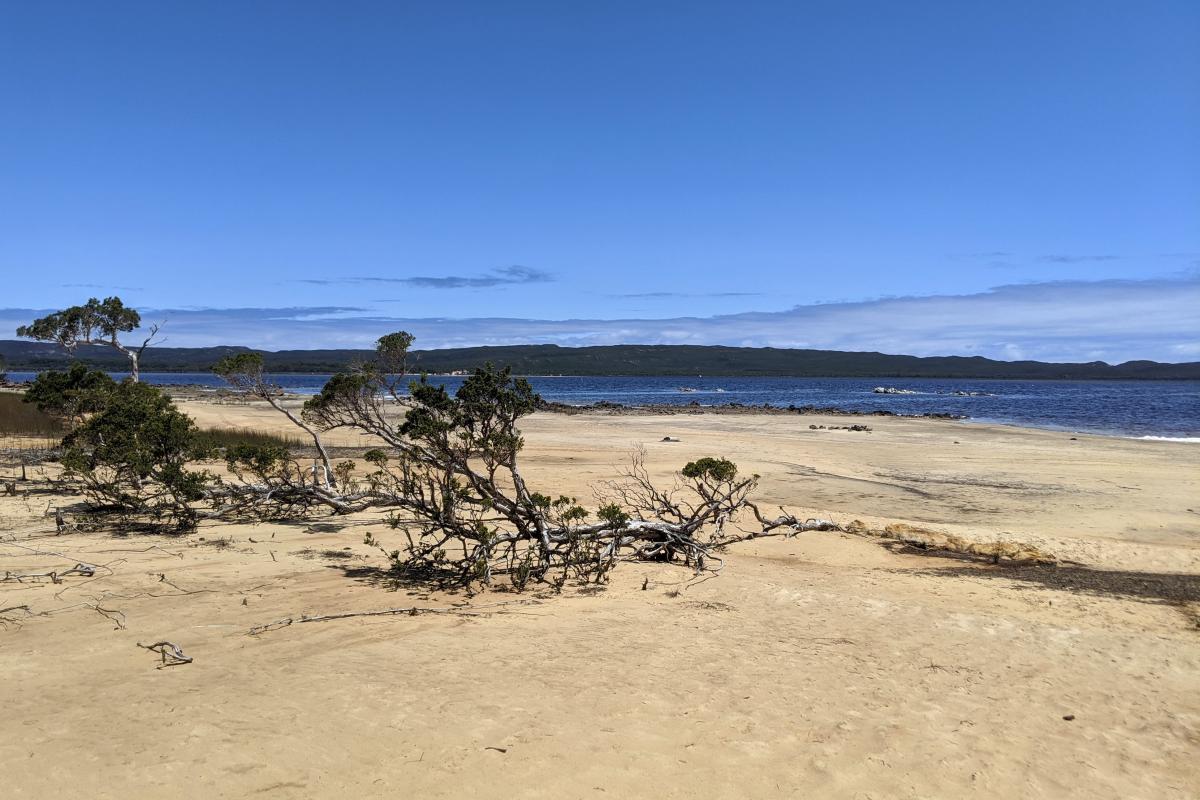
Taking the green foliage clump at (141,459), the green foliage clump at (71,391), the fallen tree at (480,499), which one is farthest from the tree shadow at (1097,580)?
the green foliage clump at (71,391)

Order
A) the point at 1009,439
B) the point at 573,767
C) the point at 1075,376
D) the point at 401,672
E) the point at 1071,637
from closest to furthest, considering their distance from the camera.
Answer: the point at 573,767, the point at 401,672, the point at 1071,637, the point at 1009,439, the point at 1075,376

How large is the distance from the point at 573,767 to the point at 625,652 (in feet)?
6.36

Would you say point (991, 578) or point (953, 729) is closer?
point (953, 729)

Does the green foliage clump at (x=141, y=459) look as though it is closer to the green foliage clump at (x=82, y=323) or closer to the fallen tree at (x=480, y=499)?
the fallen tree at (x=480, y=499)

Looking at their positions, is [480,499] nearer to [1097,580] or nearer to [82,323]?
[1097,580]

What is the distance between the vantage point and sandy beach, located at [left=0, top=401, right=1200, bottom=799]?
170 inches

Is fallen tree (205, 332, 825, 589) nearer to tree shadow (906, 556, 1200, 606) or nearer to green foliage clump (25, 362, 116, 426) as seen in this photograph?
tree shadow (906, 556, 1200, 606)

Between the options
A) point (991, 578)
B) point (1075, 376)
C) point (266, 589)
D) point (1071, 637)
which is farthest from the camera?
point (1075, 376)

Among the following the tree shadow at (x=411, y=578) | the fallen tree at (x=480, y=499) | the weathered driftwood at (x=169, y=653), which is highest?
the fallen tree at (x=480, y=499)

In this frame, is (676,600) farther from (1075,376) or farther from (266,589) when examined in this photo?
(1075,376)

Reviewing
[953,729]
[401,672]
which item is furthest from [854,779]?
[401,672]

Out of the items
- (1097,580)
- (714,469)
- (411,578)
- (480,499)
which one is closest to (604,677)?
(411,578)

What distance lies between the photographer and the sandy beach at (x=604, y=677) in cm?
432

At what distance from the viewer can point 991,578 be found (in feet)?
31.4
